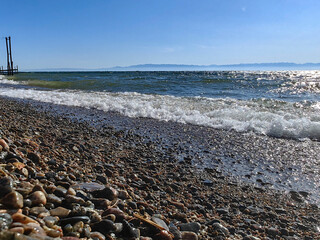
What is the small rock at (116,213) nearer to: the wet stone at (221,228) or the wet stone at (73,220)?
the wet stone at (73,220)

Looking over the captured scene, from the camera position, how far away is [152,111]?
9.23m

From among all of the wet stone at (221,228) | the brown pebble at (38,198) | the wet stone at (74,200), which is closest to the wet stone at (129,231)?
the wet stone at (74,200)

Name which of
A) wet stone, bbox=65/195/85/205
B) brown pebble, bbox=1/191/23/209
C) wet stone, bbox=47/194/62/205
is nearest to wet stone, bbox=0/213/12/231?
brown pebble, bbox=1/191/23/209


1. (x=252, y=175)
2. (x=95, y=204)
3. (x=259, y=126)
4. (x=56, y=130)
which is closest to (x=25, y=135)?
(x=56, y=130)

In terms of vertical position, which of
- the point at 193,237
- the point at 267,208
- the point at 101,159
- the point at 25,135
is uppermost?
the point at 25,135

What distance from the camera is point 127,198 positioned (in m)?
2.74

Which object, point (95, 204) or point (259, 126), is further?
Answer: point (259, 126)

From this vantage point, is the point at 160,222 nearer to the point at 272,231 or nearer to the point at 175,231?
the point at 175,231

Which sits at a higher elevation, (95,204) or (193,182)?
(95,204)

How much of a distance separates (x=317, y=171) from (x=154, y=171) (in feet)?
9.59

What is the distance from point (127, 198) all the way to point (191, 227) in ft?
2.49

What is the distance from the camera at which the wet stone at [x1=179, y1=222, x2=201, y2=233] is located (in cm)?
242

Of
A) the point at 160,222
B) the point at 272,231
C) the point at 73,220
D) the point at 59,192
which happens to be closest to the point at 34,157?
the point at 59,192

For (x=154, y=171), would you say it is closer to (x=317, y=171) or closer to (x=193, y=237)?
(x=193, y=237)
